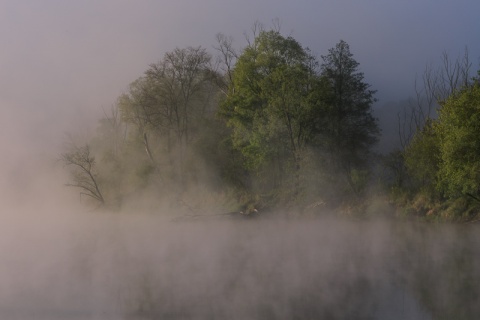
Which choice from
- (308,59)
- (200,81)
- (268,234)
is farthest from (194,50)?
(268,234)

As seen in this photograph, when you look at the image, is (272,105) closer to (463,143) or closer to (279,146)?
(279,146)

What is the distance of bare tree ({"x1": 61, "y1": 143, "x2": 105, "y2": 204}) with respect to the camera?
188ft

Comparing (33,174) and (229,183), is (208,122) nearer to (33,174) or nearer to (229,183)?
(229,183)

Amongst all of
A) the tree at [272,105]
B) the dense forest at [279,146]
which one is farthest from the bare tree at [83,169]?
the tree at [272,105]

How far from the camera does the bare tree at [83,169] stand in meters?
57.2

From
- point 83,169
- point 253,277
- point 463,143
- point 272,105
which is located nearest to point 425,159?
point 463,143

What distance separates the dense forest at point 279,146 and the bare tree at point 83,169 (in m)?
0.19

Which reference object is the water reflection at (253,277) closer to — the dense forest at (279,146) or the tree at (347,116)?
the dense forest at (279,146)

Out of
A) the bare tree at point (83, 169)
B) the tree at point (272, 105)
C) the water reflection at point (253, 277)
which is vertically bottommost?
the water reflection at point (253, 277)

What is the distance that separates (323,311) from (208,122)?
46.4 meters

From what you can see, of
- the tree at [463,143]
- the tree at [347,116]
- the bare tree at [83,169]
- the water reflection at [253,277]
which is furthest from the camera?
the bare tree at [83,169]

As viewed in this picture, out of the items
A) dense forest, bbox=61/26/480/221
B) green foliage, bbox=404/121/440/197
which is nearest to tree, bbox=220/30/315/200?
dense forest, bbox=61/26/480/221

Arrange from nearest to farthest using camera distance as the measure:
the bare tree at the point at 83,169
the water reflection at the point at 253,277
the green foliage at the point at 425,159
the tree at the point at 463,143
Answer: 1. the water reflection at the point at 253,277
2. the tree at the point at 463,143
3. the green foliage at the point at 425,159
4. the bare tree at the point at 83,169

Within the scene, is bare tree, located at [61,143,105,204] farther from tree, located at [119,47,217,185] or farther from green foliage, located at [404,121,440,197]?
green foliage, located at [404,121,440,197]
